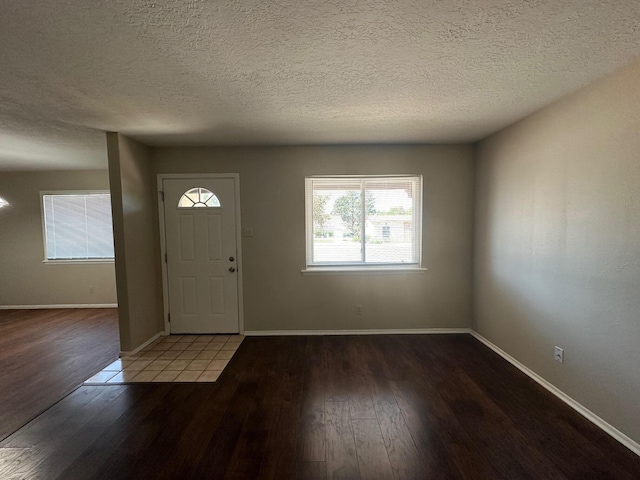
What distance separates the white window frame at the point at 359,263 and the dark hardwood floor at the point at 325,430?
1181 millimetres

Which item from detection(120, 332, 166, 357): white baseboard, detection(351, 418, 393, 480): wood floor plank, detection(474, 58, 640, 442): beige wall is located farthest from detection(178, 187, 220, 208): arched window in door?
detection(474, 58, 640, 442): beige wall

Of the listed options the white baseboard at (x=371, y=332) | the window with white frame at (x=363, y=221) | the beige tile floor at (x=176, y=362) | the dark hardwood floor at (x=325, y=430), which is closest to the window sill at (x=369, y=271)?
the window with white frame at (x=363, y=221)

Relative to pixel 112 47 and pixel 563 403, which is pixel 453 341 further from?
pixel 112 47

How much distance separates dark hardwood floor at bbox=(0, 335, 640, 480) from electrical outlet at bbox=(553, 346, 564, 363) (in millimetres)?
313

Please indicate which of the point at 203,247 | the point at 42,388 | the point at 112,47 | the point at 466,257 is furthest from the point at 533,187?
the point at 42,388

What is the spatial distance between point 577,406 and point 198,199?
4.24m

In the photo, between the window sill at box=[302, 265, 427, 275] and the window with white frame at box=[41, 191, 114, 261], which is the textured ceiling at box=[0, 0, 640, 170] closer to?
the window sill at box=[302, 265, 427, 275]

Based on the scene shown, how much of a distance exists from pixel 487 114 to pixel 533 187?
796mm

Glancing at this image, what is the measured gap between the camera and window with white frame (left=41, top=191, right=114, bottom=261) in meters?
5.02

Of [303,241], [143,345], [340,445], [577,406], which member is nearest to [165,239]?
[143,345]

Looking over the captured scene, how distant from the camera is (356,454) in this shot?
178 centimetres

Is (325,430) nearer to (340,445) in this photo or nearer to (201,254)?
(340,445)

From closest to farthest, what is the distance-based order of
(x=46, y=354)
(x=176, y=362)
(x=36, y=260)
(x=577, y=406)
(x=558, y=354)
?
1. (x=577, y=406)
2. (x=558, y=354)
3. (x=176, y=362)
4. (x=46, y=354)
5. (x=36, y=260)

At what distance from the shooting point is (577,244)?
2199 mm
